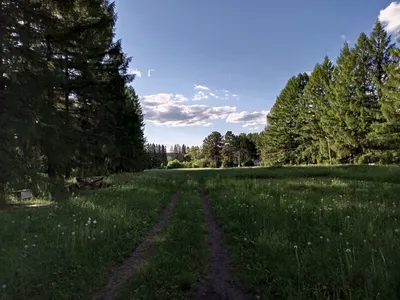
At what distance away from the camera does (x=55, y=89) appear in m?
13.6

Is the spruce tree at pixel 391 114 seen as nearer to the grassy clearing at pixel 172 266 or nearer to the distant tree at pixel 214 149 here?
the grassy clearing at pixel 172 266

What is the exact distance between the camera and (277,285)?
378cm

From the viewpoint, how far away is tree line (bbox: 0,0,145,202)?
8508mm

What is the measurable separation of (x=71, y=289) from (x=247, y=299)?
2.65 m

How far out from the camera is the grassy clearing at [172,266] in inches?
151

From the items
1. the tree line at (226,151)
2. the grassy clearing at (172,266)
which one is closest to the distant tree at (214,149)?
the tree line at (226,151)

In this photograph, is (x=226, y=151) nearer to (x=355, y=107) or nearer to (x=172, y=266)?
(x=355, y=107)

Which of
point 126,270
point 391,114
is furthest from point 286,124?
point 126,270

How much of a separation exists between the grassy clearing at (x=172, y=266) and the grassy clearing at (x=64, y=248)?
69 cm

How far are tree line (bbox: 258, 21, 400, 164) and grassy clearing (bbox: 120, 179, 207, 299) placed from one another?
1168 inches

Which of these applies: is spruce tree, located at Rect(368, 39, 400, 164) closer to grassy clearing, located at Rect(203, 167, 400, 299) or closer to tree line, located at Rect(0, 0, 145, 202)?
grassy clearing, located at Rect(203, 167, 400, 299)

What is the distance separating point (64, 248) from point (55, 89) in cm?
1112

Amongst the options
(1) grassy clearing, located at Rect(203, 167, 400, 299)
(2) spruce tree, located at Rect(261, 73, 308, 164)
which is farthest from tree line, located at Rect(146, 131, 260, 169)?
(1) grassy clearing, located at Rect(203, 167, 400, 299)

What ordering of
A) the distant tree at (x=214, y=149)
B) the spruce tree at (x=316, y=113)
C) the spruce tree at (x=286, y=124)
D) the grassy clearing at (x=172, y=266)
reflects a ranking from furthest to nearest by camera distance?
the distant tree at (x=214, y=149), the spruce tree at (x=286, y=124), the spruce tree at (x=316, y=113), the grassy clearing at (x=172, y=266)
